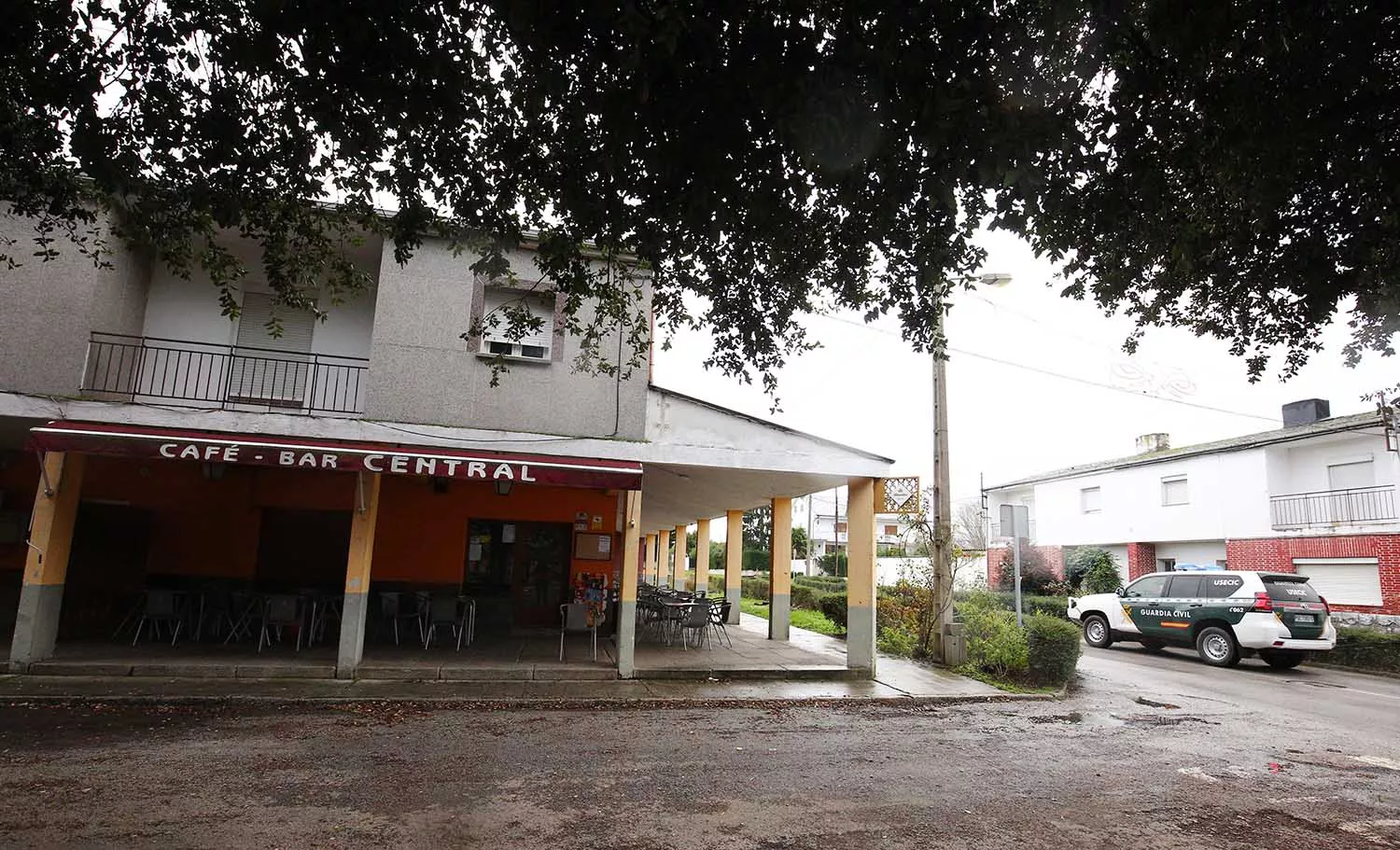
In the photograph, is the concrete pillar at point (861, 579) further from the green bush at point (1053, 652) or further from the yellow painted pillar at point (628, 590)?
the yellow painted pillar at point (628, 590)

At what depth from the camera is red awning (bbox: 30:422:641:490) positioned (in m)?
8.31

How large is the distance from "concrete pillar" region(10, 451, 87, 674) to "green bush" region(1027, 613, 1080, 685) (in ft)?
40.6

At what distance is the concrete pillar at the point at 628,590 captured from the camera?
9.80m

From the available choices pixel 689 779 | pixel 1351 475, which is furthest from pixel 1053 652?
pixel 1351 475

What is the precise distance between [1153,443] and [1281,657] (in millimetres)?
17590

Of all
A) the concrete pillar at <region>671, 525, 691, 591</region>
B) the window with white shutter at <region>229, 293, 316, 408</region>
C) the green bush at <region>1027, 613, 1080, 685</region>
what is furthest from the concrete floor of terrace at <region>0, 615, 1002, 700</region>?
the concrete pillar at <region>671, 525, 691, 591</region>

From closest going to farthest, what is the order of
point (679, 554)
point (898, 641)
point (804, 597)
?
point (898, 641) < point (804, 597) < point (679, 554)

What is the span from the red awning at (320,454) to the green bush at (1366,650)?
13.8 metres

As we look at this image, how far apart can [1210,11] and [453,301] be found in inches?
347

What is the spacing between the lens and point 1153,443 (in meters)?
28.8

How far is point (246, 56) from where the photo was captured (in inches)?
179

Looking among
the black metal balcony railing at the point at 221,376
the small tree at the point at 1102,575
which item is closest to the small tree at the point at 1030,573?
the small tree at the point at 1102,575

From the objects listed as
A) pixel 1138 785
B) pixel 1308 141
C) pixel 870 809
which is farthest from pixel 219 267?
pixel 1138 785

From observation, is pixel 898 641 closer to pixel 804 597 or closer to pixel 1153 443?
pixel 804 597
